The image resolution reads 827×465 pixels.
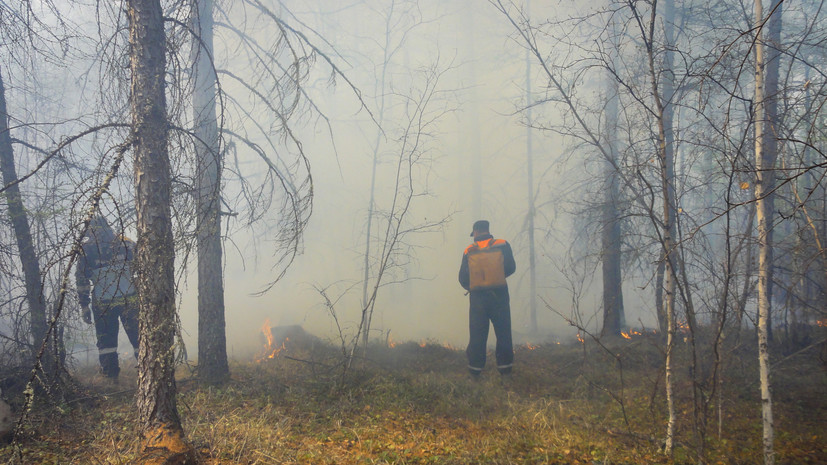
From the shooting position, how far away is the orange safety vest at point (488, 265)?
22.6 ft

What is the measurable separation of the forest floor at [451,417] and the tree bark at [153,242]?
284mm

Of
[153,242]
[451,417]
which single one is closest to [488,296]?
[451,417]

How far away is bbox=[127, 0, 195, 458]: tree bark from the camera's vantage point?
339 centimetres

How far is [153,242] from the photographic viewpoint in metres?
3.41

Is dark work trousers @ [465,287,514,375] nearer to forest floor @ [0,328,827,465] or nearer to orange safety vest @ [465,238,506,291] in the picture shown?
orange safety vest @ [465,238,506,291]

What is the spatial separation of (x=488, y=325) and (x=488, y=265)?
0.93m

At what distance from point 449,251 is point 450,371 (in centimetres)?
992

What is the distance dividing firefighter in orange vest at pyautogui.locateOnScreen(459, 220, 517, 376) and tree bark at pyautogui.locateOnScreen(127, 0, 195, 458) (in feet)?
14.6

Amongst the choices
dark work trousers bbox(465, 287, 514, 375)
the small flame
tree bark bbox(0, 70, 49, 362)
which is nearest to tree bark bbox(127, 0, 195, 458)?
tree bark bbox(0, 70, 49, 362)

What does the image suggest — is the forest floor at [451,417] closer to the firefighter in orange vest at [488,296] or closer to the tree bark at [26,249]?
the firefighter in orange vest at [488,296]

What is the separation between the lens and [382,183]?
1377 centimetres

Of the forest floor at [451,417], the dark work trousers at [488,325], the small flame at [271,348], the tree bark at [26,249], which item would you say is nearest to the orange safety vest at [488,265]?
the dark work trousers at [488,325]

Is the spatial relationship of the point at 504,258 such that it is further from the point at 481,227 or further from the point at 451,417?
the point at 451,417

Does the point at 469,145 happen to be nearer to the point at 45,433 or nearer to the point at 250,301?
the point at 250,301
